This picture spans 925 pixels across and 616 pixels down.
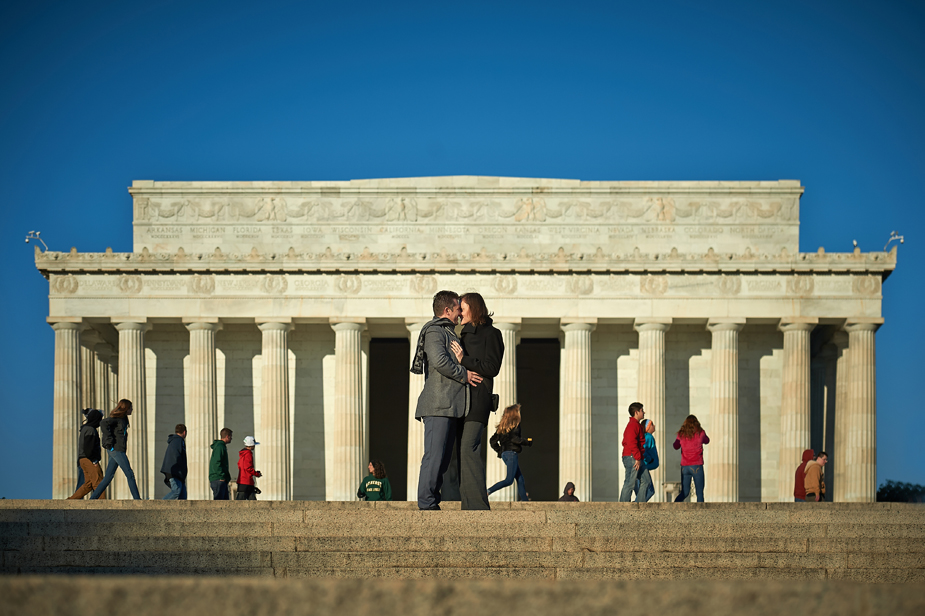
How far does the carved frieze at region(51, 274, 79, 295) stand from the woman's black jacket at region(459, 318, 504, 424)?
33.2 meters

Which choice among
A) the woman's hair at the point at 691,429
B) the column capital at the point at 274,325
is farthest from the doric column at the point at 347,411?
the woman's hair at the point at 691,429

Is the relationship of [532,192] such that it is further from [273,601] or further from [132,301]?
[273,601]

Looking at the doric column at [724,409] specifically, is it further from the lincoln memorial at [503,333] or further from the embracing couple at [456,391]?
the embracing couple at [456,391]

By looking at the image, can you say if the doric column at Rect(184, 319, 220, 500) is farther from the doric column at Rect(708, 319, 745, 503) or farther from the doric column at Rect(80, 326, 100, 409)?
the doric column at Rect(708, 319, 745, 503)

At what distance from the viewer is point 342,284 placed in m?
43.3

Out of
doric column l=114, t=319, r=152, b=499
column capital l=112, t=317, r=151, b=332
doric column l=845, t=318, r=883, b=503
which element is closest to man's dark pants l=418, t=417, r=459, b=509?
doric column l=114, t=319, r=152, b=499

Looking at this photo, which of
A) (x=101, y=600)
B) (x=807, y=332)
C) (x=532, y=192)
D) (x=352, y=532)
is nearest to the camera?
(x=101, y=600)

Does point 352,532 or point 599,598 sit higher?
point 599,598

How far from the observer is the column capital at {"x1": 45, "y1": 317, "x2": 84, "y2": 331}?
1700 inches

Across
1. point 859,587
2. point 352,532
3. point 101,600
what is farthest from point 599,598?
point 352,532

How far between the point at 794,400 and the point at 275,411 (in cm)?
2071

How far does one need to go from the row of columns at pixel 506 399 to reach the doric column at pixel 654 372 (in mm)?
40

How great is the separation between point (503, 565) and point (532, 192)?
38794 mm

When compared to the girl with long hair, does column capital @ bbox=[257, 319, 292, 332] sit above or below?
above
